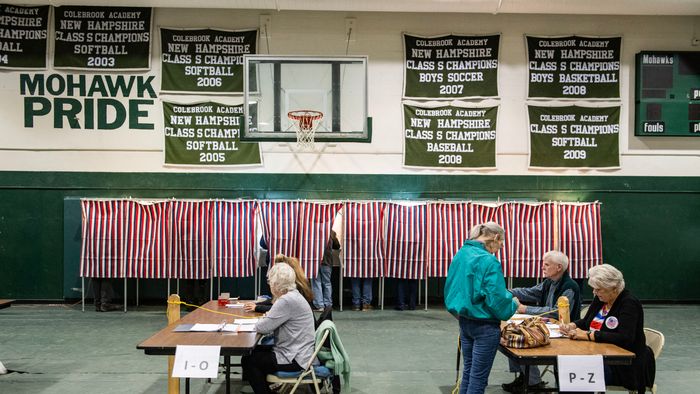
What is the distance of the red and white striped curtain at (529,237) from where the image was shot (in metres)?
10.3

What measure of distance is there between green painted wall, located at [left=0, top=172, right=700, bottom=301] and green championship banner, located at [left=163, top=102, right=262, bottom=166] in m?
0.32

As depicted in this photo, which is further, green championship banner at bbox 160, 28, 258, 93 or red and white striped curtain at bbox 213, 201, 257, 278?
green championship banner at bbox 160, 28, 258, 93

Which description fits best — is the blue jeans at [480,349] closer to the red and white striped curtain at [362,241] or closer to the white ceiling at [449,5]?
the red and white striped curtain at [362,241]

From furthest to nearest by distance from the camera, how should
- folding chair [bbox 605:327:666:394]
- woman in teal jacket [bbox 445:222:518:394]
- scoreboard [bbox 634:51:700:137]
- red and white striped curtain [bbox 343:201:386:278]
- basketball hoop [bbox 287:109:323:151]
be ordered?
scoreboard [bbox 634:51:700:137], red and white striped curtain [bbox 343:201:386:278], basketball hoop [bbox 287:109:323:151], folding chair [bbox 605:327:666:394], woman in teal jacket [bbox 445:222:518:394]

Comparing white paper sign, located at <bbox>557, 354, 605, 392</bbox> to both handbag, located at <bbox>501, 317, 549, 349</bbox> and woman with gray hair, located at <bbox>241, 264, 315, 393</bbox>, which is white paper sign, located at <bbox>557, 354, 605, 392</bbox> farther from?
woman with gray hair, located at <bbox>241, 264, 315, 393</bbox>

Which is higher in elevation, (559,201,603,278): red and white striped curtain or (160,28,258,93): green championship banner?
(160,28,258,93): green championship banner

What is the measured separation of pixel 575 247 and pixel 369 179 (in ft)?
12.0

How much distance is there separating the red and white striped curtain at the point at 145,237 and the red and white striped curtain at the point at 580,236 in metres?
6.55

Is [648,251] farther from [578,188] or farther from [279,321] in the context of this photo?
[279,321]

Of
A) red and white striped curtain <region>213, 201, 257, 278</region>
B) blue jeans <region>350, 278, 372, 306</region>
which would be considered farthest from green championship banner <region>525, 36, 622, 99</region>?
red and white striped curtain <region>213, 201, 257, 278</region>

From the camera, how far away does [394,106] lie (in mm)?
11141

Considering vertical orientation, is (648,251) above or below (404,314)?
above

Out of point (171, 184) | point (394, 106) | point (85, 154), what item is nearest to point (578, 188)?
point (394, 106)

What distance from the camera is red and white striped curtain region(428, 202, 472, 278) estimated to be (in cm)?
1032
